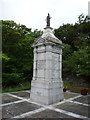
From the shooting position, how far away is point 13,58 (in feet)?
44.4

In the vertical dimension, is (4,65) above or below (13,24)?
below

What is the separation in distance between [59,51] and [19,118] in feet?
18.7

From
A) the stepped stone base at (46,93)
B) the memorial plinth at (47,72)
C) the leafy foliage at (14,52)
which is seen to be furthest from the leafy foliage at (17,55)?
the stepped stone base at (46,93)

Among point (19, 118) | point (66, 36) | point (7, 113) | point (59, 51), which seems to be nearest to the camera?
point (19, 118)

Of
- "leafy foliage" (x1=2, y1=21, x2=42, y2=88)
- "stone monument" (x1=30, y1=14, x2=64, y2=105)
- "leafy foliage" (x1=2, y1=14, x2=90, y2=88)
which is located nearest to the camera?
"stone monument" (x1=30, y1=14, x2=64, y2=105)

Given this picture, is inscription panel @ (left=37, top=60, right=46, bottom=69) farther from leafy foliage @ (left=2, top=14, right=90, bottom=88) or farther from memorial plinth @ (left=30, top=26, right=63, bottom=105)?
leafy foliage @ (left=2, top=14, right=90, bottom=88)

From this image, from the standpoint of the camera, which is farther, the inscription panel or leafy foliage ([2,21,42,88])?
leafy foliage ([2,21,42,88])

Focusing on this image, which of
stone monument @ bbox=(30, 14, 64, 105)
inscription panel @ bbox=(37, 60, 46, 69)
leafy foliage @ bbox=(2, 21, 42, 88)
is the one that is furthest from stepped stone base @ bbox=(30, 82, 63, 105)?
leafy foliage @ bbox=(2, 21, 42, 88)

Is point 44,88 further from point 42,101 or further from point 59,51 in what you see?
point 59,51

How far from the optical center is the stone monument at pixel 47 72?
7.29 metres

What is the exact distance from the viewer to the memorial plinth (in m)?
7.29

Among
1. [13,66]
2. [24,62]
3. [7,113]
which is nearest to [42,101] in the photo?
[7,113]

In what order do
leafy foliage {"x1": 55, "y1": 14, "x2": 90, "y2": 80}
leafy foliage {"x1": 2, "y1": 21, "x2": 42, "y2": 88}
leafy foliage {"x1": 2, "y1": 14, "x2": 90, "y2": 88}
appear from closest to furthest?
leafy foliage {"x1": 55, "y1": 14, "x2": 90, "y2": 80}, leafy foliage {"x1": 2, "y1": 14, "x2": 90, "y2": 88}, leafy foliage {"x1": 2, "y1": 21, "x2": 42, "y2": 88}

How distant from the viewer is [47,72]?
7.50 m
